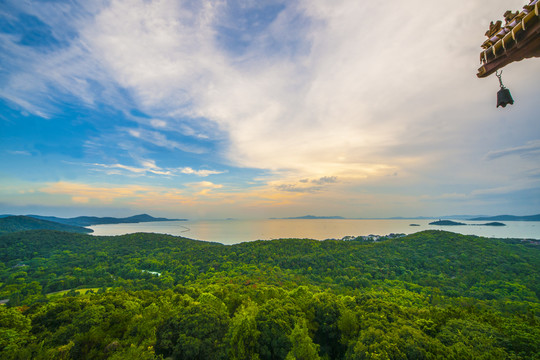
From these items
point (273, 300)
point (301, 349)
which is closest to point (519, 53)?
point (301, 349)

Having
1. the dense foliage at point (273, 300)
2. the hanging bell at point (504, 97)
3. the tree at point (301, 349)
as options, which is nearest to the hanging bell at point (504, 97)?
the hanging bell at point (504, 97)

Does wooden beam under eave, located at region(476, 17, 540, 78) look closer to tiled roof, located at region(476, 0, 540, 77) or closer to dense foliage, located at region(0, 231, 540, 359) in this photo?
tiled roof, located at region(476, 0, 540, 77)

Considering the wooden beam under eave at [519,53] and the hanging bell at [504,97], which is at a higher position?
the wooden beam under eave at [519,53]

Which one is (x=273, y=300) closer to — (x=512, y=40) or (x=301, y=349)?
(x=301, y=349)

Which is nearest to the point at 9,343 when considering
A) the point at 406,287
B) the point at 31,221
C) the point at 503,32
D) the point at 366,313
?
the point at 366,313

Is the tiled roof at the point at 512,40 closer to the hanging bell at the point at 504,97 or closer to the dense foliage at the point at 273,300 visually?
the hanging bell at the point at 504,97

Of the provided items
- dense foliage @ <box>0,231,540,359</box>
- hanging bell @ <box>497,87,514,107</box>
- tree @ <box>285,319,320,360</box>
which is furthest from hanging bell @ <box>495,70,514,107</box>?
tree @ <box>285,319,320,360</box>
